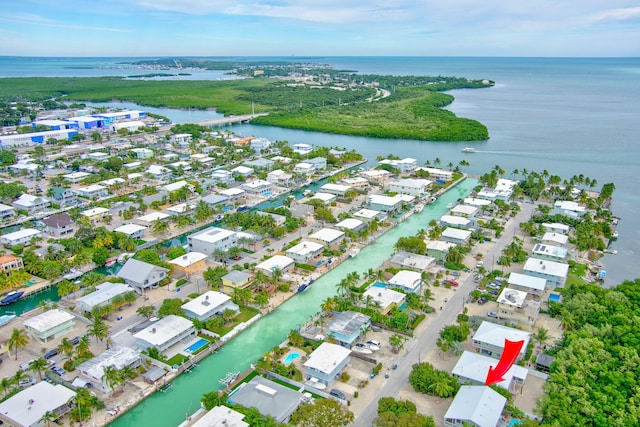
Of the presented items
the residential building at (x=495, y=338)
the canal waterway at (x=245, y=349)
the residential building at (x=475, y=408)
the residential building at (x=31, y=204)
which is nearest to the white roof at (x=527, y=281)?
the residential building at (x=495, y=338)

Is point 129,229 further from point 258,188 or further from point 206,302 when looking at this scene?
point 258,188

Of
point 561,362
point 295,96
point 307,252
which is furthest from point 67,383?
point 295,96

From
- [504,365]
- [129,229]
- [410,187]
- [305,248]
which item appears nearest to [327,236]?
[305,248]

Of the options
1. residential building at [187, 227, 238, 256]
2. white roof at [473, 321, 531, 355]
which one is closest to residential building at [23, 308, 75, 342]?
residential building at [187, 227, 238, 256]

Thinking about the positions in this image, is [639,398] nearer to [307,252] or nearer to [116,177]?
[307,252]

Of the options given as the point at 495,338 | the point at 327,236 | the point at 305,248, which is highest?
the point at 327,236

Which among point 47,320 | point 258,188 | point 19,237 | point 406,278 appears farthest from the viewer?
→ point 258,188

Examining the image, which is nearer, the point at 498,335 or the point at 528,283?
the point at 498,335
